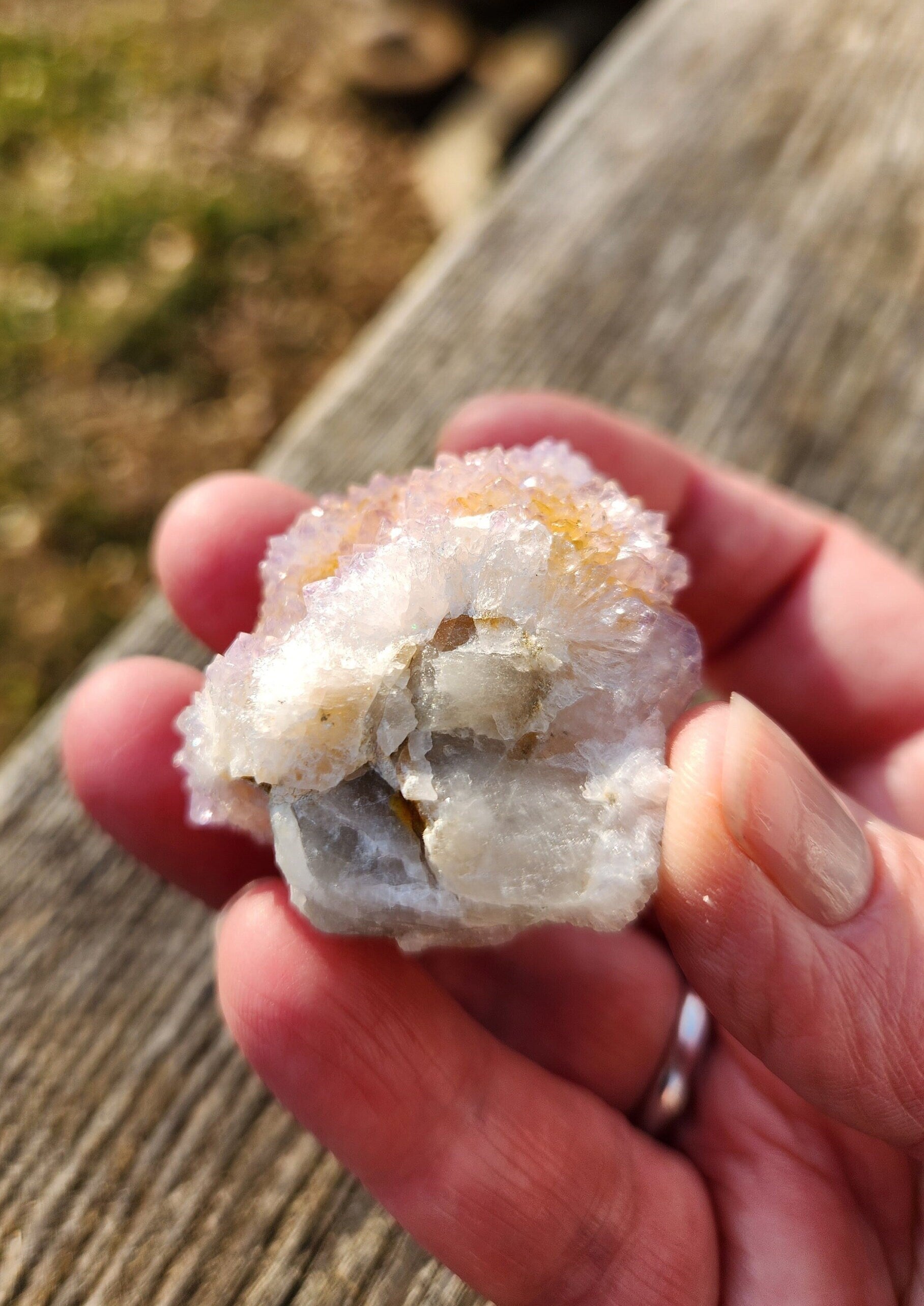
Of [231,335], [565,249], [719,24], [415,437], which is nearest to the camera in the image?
[415,437]

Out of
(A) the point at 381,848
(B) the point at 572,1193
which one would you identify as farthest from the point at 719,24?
(B) the point at 572,1193

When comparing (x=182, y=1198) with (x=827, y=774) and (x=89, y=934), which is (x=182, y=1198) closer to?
(x=89, y=934)

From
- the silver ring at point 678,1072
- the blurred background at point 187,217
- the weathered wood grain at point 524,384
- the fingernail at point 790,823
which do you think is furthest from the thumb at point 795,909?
the blurred background at point 187,217

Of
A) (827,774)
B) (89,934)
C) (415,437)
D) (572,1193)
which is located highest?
(415,437)

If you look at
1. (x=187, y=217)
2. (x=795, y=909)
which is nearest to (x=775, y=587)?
(x=795, y=909)

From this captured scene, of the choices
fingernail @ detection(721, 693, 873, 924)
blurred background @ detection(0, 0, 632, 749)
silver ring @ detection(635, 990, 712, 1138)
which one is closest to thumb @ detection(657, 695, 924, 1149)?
fingernail @ detection(721, 693, 873, 924)

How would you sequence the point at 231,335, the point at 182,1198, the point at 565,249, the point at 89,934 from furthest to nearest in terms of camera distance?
the point at 231,335
the point at 565,249
the point at 89,934
the point at 182,1198

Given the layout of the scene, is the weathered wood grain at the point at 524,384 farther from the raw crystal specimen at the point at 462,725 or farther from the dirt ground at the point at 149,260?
the dirt ground at the point at 149,260
